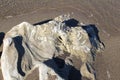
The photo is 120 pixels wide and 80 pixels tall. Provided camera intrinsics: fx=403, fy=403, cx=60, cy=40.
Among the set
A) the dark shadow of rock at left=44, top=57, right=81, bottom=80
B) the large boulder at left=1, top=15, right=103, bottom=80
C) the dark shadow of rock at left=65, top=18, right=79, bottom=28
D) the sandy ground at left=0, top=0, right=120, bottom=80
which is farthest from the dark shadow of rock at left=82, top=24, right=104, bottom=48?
the dark shadow of rock at left=44, top=57, right=81, bottom=80

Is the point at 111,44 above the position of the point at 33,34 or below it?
below


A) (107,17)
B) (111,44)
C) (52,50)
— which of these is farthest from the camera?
(107,17)

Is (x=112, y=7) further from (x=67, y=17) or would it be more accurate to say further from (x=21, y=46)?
(x=21, y=46)

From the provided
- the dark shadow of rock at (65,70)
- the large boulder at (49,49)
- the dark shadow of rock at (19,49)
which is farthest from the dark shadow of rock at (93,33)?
the dark shadow of rock at (19,49)

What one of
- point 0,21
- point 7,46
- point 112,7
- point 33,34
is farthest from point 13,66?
point 112,7

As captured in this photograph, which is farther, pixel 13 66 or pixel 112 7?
pixel 112 7

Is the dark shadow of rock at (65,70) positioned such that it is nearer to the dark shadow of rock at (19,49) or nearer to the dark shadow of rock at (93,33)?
the dark shadow of rock at (19,49)

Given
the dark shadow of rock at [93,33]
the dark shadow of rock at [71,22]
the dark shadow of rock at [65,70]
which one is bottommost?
the dark shadow of rock at [65,70]
